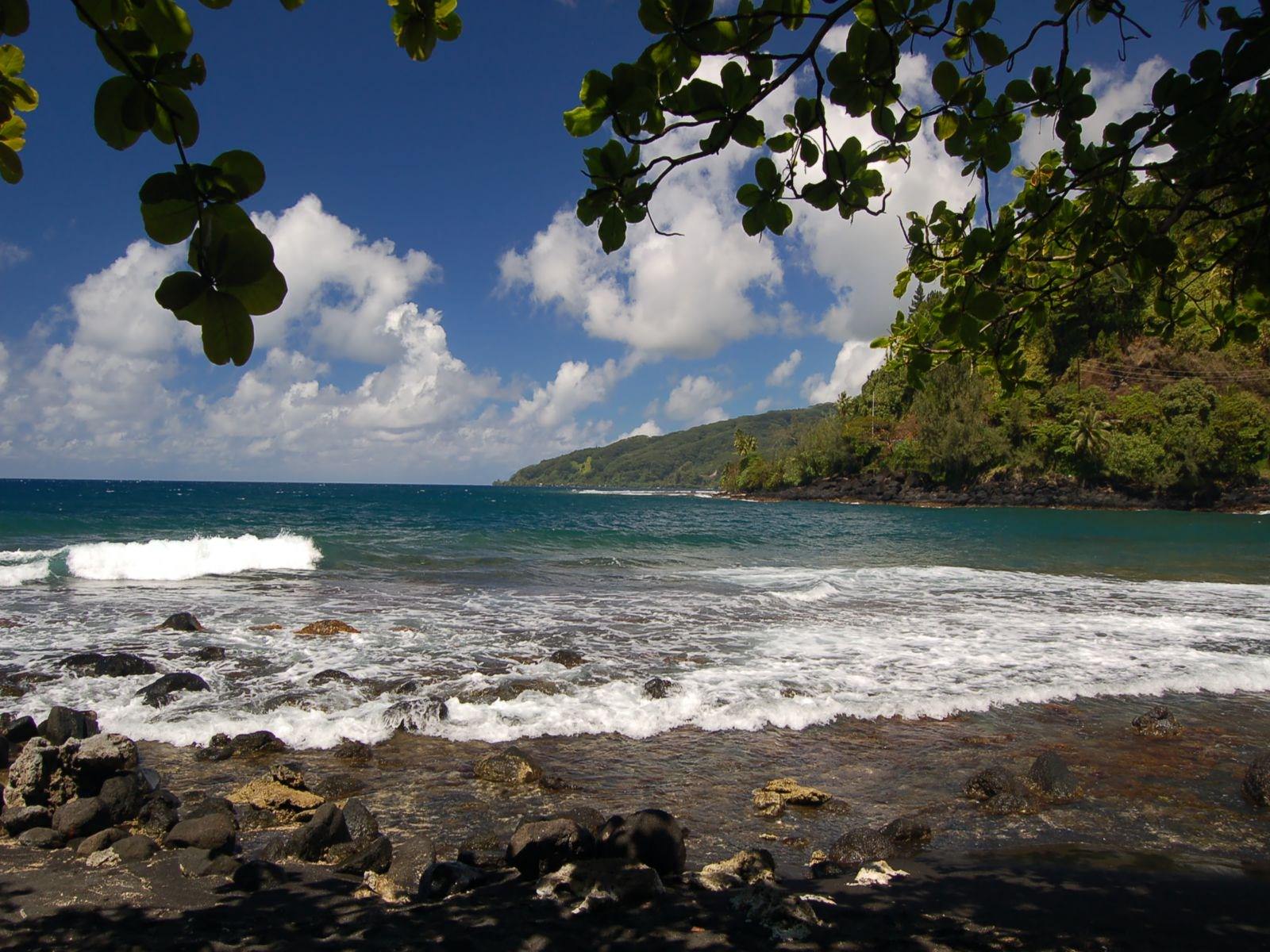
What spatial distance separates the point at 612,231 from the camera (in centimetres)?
202

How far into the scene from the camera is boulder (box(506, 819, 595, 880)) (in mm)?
4270

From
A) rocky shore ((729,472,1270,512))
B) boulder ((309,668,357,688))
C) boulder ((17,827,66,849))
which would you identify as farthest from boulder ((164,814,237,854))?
rocky shore ((729,472,1270,512))

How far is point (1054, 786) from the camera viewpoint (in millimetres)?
5605

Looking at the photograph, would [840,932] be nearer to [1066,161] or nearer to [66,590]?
[1066,161]

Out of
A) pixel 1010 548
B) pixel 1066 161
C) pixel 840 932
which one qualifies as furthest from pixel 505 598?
pixel 1010 548

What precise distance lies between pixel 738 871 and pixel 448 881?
5.80ft

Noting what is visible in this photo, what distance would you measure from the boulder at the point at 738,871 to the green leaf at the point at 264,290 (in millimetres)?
4104

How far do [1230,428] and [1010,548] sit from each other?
53.2 m

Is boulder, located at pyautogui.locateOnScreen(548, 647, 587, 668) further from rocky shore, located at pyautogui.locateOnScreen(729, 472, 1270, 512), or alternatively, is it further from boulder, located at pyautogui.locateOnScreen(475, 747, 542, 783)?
rocky shore, located at pyautogui.locateOnScreen(729, 472, 1270, 512)

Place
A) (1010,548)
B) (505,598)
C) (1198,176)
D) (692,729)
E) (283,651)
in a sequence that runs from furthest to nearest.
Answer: (1010,548) → (505,598) → (283,651) → (692,729) → (1198,176)

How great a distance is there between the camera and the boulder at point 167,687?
782cm

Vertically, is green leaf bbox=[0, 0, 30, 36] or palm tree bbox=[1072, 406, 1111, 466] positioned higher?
palm tree bbox=[1072, 406, 1111, 466]

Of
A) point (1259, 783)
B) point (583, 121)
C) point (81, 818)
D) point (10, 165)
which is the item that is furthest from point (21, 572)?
point (1259, 783)

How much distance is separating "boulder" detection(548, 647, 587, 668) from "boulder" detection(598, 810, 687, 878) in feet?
17.7
